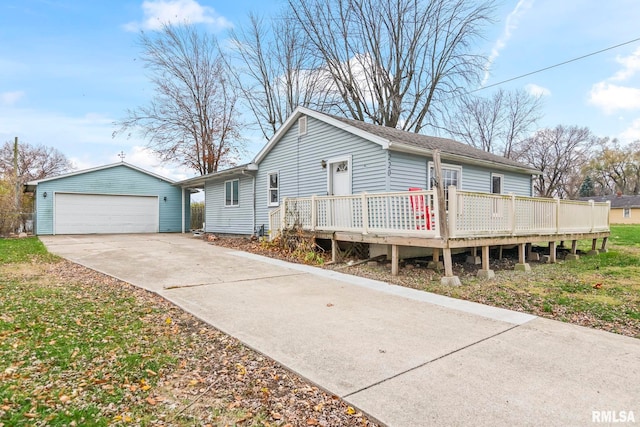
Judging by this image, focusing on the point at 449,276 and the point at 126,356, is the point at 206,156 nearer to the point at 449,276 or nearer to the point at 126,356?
the point at 449,276

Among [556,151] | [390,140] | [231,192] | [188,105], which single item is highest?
[188,105]

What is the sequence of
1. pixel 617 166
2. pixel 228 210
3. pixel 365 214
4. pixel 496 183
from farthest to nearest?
pixel 617 166 → pixel 228 210 → pixel 496 183 → pixel 365 214

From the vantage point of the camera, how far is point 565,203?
10.1 metres

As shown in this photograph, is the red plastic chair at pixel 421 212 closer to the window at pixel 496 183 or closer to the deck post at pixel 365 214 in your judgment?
the deck post at pixel 365 214

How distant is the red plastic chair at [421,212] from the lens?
7.02m

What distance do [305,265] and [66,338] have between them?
558 centimetres

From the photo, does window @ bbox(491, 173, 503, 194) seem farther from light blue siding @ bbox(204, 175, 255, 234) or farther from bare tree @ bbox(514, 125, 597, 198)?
bare tree @ bbox(514, 125, 597, 198)

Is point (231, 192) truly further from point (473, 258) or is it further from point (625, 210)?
point (625, 210)

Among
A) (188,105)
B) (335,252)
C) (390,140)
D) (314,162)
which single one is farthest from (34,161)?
(390,140)

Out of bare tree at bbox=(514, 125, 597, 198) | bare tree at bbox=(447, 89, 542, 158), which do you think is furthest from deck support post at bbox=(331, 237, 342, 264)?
bare tree at bbox=(514, 125, 597, 198)

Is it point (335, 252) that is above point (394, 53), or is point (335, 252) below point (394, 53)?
below

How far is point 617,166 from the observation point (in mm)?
46781

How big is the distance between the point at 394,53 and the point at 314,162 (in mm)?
14454

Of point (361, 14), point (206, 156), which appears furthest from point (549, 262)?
point (206, 156)
